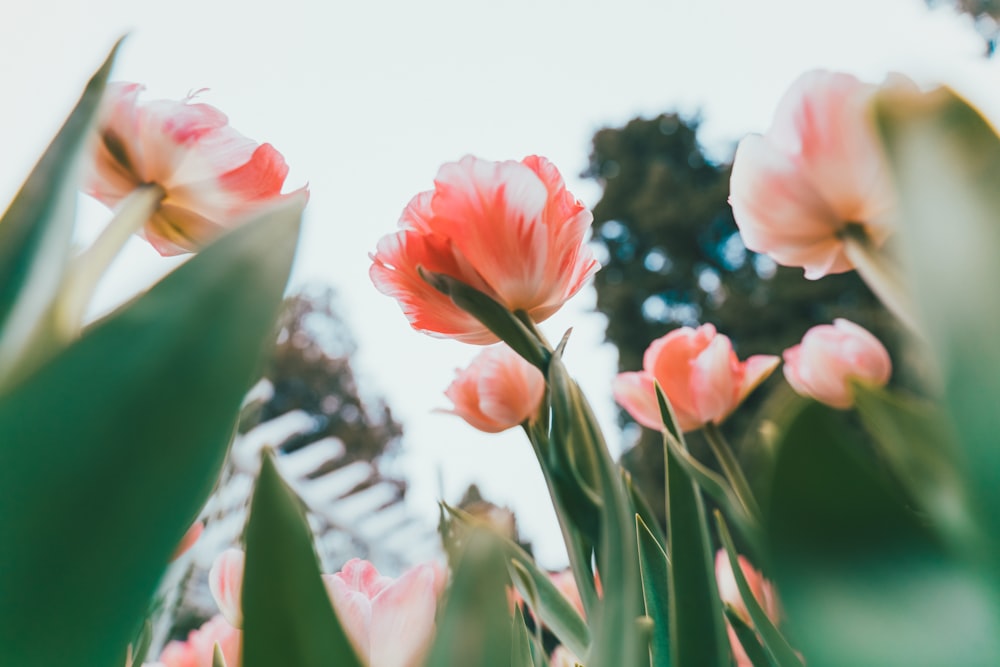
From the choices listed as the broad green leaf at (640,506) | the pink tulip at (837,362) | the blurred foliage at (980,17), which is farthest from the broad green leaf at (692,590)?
the blurred foliage at (980,17)

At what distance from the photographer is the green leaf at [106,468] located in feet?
0.34

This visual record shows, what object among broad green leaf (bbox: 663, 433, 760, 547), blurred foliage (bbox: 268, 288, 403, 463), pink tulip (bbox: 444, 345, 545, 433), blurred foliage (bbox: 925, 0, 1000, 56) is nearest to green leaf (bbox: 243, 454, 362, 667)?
broad green leaf (bbox: 663, 433, 760, 547)

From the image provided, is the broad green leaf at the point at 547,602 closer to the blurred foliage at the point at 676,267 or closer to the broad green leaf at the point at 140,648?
the broad green leaf at the point at 140,648

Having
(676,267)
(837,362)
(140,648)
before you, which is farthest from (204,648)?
(676,267)

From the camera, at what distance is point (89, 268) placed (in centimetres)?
17

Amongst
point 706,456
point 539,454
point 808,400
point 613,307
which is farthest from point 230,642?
point 613,307

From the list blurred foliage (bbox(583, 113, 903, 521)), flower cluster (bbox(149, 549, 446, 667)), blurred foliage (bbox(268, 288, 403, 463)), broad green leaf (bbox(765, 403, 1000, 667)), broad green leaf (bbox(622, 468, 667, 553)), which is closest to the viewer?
broad green leaf (bbox(765, 403, 1000, 667))

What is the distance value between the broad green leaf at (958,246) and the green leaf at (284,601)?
0.09 m

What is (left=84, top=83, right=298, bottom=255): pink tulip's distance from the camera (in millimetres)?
223

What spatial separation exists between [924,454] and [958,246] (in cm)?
11

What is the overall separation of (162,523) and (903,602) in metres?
0.11

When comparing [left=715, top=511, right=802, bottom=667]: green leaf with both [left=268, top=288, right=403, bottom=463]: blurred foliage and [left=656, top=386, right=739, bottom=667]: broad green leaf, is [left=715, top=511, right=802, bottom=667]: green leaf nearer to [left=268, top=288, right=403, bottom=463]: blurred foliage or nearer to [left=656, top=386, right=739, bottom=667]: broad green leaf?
[left=656, top=386, right=739, bottom=667]: broad green leaf

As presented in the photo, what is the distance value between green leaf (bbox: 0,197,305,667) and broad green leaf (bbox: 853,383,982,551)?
0.36 feet

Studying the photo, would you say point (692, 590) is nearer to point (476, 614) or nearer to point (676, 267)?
point (476, 614)
